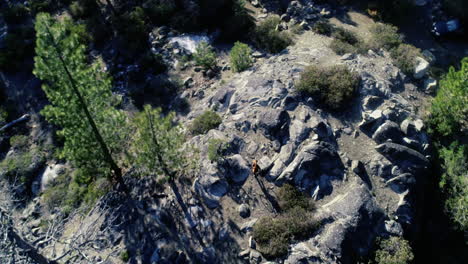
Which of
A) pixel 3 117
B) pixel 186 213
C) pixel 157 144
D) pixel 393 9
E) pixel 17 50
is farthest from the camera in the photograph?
pixel 393 9

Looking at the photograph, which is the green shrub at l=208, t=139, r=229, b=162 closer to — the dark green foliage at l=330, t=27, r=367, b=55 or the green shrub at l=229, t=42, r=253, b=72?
the green shrub at l=229, t=42, r=253, b=72

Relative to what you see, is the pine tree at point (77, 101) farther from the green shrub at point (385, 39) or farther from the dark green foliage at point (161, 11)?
the green shrub at point (385, 39)

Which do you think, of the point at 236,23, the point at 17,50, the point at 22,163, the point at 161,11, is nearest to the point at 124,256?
the point at 22,163

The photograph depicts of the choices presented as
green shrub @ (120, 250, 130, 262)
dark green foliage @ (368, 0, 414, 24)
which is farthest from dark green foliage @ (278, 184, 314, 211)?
dark green foliage @ (368, 0, 414, 24)

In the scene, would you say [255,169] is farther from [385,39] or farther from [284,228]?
[385,39]

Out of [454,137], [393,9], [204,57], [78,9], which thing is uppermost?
[78,9]

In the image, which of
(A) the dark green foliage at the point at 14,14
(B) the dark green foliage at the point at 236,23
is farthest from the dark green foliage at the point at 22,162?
(B) the dark green foliage at the point at 236,23
